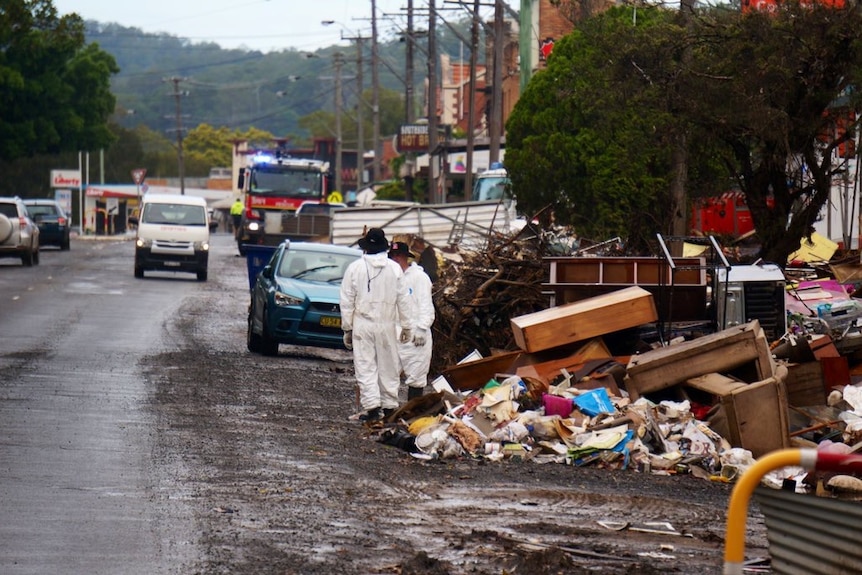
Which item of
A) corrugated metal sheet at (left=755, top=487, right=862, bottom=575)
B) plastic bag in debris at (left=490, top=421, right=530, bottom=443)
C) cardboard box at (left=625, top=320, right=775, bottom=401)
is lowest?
plastic bag in debris at (left=490, top=421, right=530, bottom=443)

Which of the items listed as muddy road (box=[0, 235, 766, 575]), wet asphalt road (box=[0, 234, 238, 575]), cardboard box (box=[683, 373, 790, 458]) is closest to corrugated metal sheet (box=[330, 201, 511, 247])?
wet asphalt road (box=[0, 234, 238, 575])

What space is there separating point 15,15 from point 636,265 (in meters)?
50.6

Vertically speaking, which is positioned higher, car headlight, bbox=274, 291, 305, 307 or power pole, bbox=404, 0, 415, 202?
power pole, bbox=404, 0, 415, 202

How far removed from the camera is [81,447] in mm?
11211

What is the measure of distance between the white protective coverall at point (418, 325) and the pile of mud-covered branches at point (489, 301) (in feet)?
9.38

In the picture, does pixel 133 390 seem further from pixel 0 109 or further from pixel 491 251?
pixel 0 109

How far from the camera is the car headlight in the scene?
63.9 feet

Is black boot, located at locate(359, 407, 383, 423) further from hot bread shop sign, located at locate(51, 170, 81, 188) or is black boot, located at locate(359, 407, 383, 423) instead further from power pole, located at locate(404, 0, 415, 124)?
hot bread shop sign, located at locate(51, 170, 81, 188)

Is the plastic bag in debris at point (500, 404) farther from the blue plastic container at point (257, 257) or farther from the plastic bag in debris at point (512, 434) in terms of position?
the blue plastic container at point (257, 257)

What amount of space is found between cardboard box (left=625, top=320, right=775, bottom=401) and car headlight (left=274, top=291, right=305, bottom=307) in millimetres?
7154

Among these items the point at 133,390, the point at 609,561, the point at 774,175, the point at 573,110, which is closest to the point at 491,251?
the point at 774,175

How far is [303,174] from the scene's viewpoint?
49781 mm

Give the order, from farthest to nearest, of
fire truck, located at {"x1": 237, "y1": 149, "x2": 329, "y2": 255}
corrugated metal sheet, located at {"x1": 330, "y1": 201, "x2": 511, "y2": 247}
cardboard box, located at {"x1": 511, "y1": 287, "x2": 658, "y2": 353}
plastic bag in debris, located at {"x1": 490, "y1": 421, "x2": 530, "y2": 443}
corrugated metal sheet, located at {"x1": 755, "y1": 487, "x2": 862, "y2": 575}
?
1. fire truck, located at {"x1": 237, "y1": 149, "x2": 329, "y2": 255}
2. corrugated metal sheet, located at {"x1": 330, "y1": 201, "x2": 511, "y2": 247}
3. cardboard box, located at {"x1": 511, "y1": 287, "x2": 658, "y2": 353}
4. plastic bag in debris, located at {"x1": 490, "y1": 421, "x2": 530, "y2": 443}
5. corrugated metal sheet, located at {"x1": 755, "y1": 487, "x2": 862, "y2": 575}

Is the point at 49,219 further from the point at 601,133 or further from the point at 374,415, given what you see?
the point at 374,415
